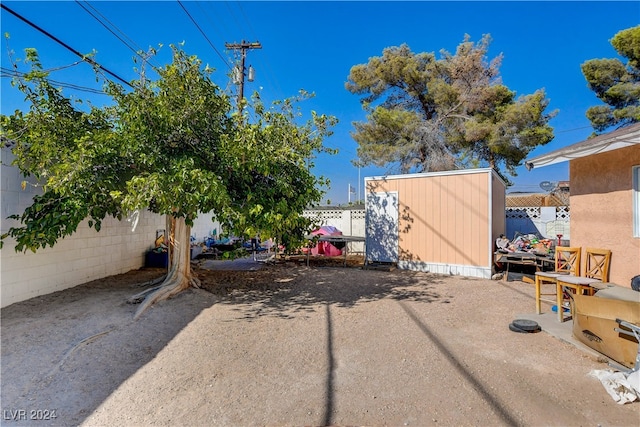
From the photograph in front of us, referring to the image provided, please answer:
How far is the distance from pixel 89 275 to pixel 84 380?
394 cm

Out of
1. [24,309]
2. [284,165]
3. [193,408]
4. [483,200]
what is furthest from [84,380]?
[483,200]

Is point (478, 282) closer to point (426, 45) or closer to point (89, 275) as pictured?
point (89, 275)

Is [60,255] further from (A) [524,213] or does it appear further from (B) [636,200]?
(A) [524,213]

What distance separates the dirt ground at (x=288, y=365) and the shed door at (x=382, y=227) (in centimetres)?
306

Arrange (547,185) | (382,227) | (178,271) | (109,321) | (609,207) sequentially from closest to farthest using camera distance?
(109,321) < (609,207) < (178,271) < (382,227) < (547,185)

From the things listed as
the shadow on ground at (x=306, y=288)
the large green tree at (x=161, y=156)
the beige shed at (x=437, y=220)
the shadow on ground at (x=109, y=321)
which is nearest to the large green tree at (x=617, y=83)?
the beige shed at (x=437, y=220)

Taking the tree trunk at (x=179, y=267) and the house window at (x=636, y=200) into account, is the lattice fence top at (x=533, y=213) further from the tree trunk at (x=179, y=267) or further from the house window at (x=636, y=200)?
the tree trunk at (x=179, y=267)

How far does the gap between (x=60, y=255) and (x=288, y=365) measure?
183 inches

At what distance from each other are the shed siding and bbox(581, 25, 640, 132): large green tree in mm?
8571

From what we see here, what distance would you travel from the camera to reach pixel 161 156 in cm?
432

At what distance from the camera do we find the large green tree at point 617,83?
401 inches

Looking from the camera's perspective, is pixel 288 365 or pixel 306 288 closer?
pixel 288 365

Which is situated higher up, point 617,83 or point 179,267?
point 617,83

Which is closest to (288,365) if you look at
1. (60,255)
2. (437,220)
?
(60,255)
